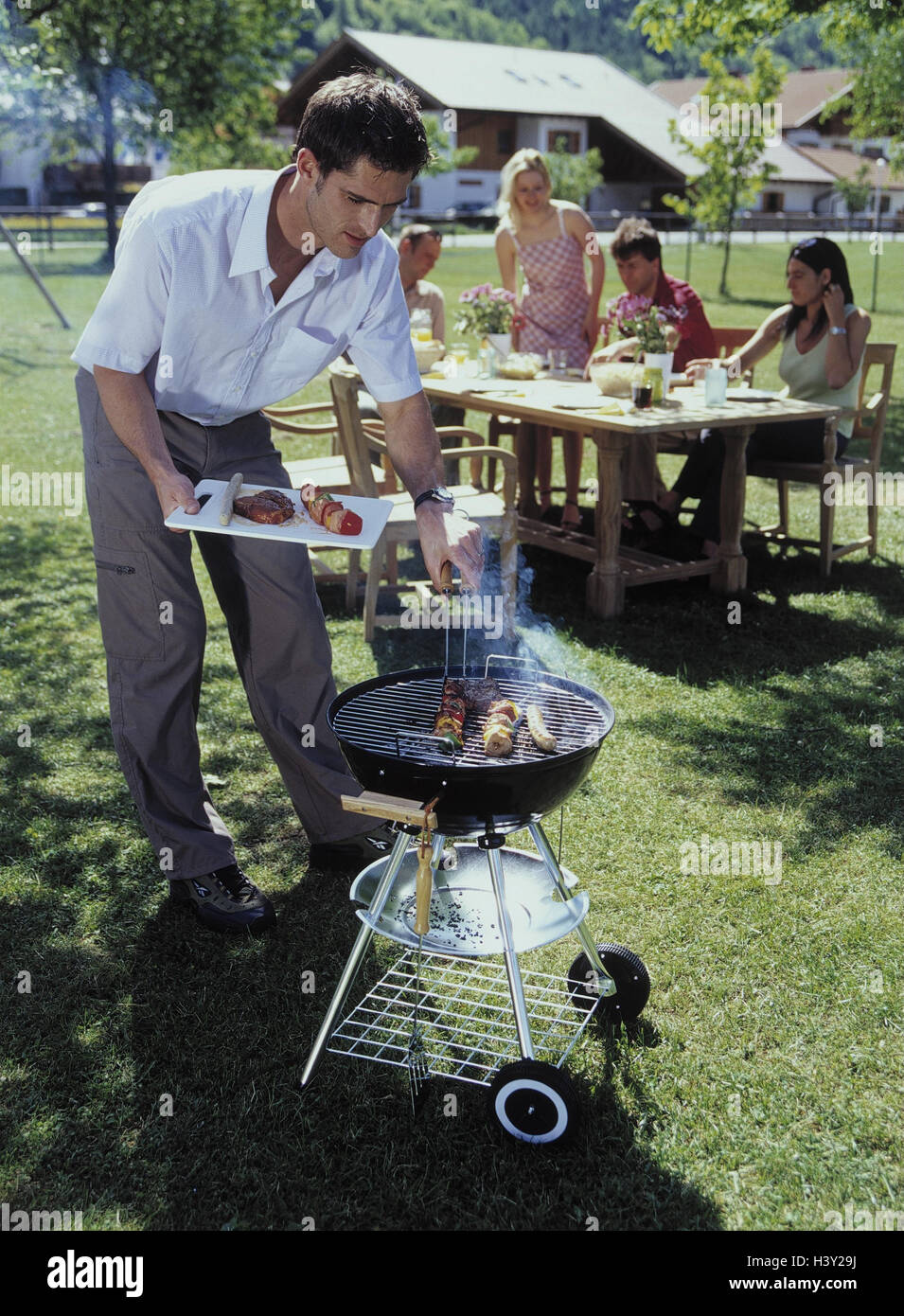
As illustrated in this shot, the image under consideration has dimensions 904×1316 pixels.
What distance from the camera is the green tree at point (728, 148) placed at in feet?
64.1

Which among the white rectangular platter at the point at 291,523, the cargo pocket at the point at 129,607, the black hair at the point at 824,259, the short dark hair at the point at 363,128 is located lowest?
the cargo pocket at the point at 129,607

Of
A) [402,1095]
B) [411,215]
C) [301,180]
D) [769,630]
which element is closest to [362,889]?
[402,1095]

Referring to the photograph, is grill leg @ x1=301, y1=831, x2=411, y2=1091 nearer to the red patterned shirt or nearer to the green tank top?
the green tank top

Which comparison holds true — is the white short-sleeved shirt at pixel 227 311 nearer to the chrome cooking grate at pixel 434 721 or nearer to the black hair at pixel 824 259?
the chrome cooking grate at pixel 434 721

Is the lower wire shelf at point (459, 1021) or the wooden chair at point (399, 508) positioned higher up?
the wooden chair at point (399, 508)

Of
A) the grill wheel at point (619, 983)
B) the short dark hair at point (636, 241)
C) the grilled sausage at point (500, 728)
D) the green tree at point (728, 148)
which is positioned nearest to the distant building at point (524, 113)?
the green tree at point (728, 148)

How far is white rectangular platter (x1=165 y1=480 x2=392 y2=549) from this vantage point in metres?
2.61

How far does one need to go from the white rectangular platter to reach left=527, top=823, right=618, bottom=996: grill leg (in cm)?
79

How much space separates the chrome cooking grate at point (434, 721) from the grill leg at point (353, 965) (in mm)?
228

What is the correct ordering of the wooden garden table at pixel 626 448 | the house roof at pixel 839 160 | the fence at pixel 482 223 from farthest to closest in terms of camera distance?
the house roof at pixel 839 160
the fence at pixel 482 223
the wooden garden table at pixel 626 448

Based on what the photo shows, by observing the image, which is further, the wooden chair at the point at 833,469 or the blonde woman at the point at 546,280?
the blonde woman at the point at 546,280

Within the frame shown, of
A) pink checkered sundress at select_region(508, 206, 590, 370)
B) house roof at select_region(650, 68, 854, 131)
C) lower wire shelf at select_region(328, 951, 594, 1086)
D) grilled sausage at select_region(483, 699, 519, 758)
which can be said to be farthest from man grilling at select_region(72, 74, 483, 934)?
house roof at select_region(650, 68, 854, 131)

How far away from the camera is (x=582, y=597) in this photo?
20.8ft

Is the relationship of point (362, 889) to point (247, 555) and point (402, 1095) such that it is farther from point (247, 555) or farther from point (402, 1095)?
point (247, 555)
